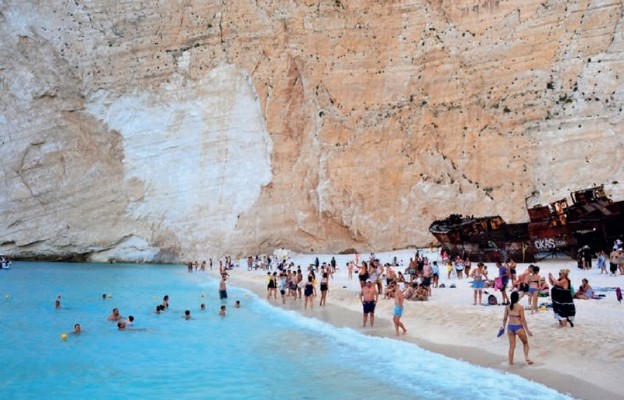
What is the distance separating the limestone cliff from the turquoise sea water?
2146cm

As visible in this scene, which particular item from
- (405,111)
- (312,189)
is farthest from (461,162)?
(312,189)

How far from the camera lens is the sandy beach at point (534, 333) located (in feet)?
32.2

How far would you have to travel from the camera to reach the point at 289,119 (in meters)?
47.0

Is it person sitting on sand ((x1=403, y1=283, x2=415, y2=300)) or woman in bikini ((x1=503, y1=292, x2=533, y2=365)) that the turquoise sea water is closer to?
woman in bikini ((x1=503, y1=292, x2=533, y2=365))

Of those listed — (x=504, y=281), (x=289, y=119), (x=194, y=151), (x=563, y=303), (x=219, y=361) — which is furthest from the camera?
(x=194, y=151)

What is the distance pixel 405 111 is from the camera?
43.0 meters

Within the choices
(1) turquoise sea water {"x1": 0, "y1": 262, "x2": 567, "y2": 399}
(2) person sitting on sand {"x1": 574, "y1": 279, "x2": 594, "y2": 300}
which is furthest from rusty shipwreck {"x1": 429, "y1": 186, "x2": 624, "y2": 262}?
(1) turquoise sea water {"x1": 0, "y1": 262, "x2": 567, "y2": 399}

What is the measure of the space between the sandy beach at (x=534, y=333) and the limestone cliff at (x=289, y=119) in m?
18.0

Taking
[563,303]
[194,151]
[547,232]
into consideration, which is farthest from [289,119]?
[563,303]

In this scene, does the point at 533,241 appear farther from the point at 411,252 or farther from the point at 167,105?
the point at 167,105

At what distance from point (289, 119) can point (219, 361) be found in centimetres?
3483

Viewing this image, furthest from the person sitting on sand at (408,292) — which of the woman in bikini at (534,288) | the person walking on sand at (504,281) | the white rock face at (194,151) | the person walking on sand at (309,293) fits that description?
the white rock face at (194,151)

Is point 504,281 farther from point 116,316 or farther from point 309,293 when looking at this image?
point 116,316

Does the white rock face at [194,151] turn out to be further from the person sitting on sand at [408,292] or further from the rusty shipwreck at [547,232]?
the person sitting on sand at [408,292]
